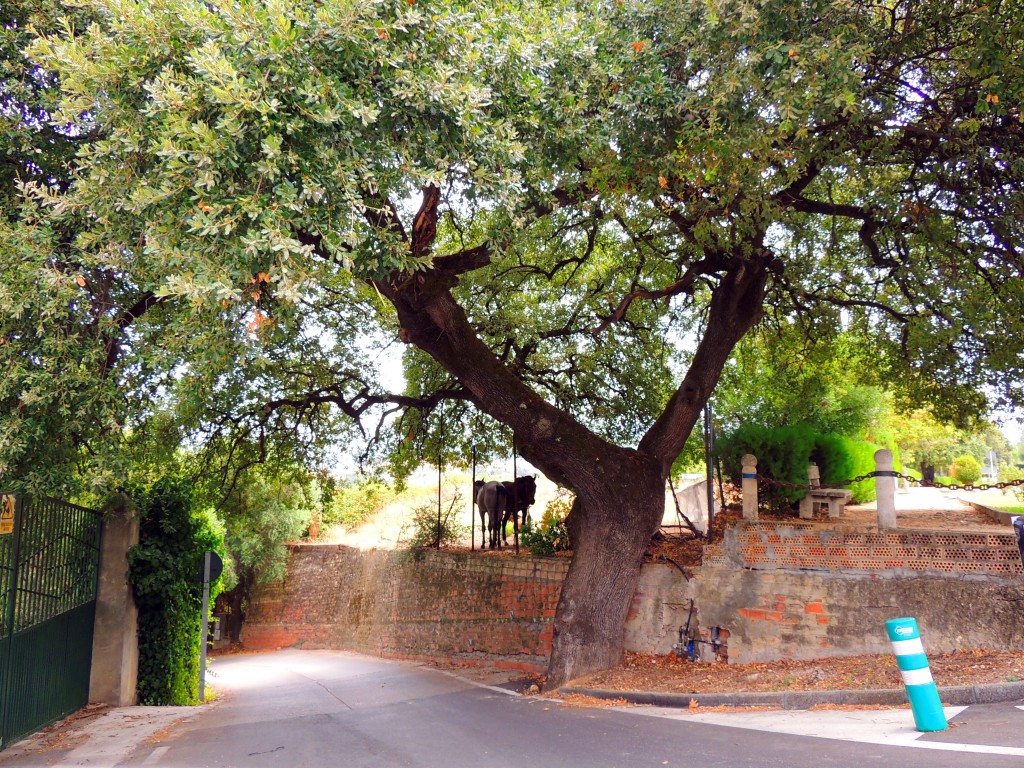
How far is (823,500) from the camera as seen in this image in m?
14.6

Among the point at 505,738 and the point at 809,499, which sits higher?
the point at 809,499

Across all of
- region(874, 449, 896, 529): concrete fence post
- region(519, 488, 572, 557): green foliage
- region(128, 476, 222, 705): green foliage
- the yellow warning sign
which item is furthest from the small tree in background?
region(874, 449, 896, 529): concrete fence post

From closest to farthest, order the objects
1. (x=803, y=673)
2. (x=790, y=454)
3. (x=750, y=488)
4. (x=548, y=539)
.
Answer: (x=803, y=673) < (x=750, y=488) < (x=790, y=454) < (x=548, y=539)

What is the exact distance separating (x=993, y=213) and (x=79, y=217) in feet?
34.5

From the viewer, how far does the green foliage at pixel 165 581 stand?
11.6 metres

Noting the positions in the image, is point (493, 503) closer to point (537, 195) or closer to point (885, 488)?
point (885, 488)

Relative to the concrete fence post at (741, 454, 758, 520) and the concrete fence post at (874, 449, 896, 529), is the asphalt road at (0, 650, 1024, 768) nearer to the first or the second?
the concrete fence post at (874, 449, 896, 529)

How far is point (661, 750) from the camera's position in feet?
21.4

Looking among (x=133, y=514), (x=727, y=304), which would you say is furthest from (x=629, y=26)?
(x=133, y=514)

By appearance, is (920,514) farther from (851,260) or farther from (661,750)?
(661,750)

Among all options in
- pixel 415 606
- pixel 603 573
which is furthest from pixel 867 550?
pixel 415 606

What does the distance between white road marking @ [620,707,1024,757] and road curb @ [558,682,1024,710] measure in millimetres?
253

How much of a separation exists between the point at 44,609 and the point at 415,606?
10.2m

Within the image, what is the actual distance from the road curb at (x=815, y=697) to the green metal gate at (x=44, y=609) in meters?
6.56
